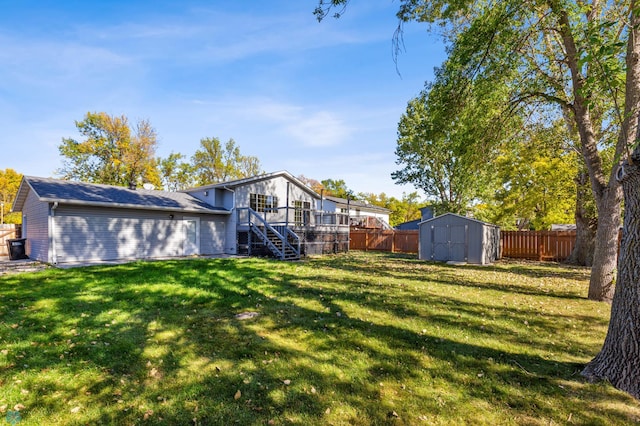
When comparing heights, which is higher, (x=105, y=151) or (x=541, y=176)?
(x=105, y=151)

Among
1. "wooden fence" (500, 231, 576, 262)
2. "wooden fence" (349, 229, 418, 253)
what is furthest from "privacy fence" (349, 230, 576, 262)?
"wooden fence" (349, 229, 418, 253)

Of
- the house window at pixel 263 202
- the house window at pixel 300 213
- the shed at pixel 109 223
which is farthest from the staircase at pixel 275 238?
the house window at pixel 300 213

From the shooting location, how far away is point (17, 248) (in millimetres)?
14461

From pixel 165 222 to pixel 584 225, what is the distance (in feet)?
68.1

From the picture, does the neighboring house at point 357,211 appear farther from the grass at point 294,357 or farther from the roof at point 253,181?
the grass at point 294,357

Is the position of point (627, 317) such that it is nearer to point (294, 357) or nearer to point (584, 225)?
point (294, 357)

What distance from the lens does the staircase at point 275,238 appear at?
1576 centimetres

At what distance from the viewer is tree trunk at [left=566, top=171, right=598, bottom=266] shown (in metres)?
14.8

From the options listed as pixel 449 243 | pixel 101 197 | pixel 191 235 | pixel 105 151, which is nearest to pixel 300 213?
pixel 191 235

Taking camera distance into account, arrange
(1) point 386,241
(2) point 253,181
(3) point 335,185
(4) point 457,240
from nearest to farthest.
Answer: (4) point 457,240
(2) point 253,181
(1) point 386,241
(3) point 335,185

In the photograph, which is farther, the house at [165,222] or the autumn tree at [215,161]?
the autumn tree at [215,161]

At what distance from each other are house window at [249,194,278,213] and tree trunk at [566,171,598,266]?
51.9 ft

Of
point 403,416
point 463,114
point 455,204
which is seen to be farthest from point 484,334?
point 455,204

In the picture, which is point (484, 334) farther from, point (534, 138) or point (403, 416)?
point (534, 138)
